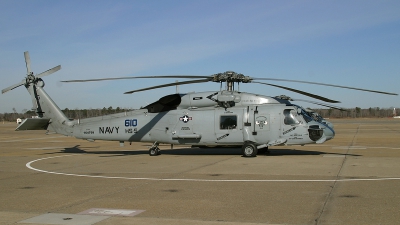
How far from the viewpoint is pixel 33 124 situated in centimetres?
2089

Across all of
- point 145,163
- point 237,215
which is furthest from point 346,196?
point 145,163

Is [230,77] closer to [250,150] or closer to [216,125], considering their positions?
[216,125]

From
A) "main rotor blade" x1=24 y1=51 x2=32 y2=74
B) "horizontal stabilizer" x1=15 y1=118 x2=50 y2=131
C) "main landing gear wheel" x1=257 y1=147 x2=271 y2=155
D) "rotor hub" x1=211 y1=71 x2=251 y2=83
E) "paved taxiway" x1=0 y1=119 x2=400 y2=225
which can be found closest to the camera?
"paved taxiway" x1=0 y1=119 x2=400 y2=225

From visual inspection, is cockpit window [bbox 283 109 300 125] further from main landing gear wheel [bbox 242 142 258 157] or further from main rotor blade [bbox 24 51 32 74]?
main rotor blade [bbox 24 51 32 74]

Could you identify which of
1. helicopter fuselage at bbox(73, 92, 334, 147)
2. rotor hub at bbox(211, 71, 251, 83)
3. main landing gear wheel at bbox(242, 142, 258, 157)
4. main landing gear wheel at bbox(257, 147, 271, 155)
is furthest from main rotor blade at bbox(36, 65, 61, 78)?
main landing gear wheel at bbox(257, 147, 271, 155)

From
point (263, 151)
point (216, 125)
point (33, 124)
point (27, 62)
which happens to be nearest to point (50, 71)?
point (27, 62)

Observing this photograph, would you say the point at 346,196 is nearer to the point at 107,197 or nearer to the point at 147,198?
the point at 147,198

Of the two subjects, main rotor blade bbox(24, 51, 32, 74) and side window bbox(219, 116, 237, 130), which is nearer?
side window bbox(219, 116, 237, 130)

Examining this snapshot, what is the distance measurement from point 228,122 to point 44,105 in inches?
403

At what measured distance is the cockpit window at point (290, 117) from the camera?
18.1 metres

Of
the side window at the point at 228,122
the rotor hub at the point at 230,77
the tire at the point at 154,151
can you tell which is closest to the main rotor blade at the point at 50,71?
the tire at the point at 154,151

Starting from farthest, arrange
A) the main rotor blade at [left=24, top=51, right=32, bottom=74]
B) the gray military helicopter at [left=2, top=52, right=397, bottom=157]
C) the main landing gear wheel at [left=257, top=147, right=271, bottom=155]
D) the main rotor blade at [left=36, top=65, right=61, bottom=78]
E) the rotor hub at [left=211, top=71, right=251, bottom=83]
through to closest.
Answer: the main rotor blade at [left=24, top=51, right=32, bottom=74], the main rotor blade at [left=36, top=65, right=61, bottom=78], the main landing gear wheel at [left=257, top=147, right=271, bottom=155], the gray military helicopter at [left=2, top=52, right=397, bottom=157], the rotor hub at [left=211, top=71, right=251, bottom=83]

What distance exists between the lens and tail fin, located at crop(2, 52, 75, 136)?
21.2 metres

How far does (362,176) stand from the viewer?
11.6 metres
